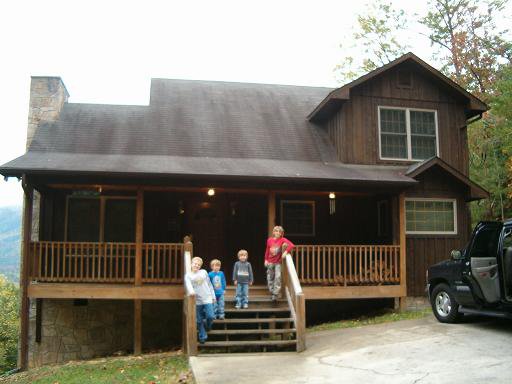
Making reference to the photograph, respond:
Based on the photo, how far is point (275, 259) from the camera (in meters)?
11.9

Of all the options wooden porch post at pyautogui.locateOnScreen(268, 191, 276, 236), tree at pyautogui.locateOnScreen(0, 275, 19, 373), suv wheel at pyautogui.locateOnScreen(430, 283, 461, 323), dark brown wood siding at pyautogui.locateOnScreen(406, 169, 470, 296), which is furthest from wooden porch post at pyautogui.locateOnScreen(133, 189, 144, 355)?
tree at pyautogui.locateOnScreen(0, 275, 19, 373)

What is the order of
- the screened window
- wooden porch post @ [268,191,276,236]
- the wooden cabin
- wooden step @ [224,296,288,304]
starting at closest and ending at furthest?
wooden step @ [224,296,288,304], the wooden cabin, wooden porch post @ [268,191,276,236], the screened window

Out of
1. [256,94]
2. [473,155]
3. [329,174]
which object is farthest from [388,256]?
[473,155]


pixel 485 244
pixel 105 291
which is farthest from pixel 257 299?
pixel 485 244

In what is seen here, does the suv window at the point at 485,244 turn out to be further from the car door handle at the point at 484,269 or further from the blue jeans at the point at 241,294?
the blue jeans at the point at 241,294

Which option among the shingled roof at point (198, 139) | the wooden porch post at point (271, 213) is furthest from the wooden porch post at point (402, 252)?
the wooden porch post at point (271, 213)

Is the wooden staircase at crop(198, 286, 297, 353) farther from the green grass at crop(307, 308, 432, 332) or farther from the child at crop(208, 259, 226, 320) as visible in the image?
the green grass at crop(307, 308, 432, 332)

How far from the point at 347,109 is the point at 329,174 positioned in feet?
8.92

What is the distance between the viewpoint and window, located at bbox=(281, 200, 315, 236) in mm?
15789

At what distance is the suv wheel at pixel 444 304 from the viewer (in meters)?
10.8

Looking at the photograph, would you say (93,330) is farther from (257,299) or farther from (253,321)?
(253,321)

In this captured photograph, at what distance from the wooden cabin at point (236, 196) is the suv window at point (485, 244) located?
12.1 feet

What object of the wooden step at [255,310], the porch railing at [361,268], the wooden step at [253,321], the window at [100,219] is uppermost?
the window at [100,219]

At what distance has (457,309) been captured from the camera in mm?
10758
